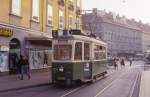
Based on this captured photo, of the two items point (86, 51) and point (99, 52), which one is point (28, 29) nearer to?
point (99, 52)

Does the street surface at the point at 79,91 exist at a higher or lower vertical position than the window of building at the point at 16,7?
lower

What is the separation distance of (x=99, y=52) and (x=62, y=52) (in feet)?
20.5

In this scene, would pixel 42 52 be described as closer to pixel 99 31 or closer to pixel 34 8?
pixel 34 8

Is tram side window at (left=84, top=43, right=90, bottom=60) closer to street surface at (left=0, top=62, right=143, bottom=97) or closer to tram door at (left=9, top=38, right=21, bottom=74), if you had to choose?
street surface at (left=0, top=62, right=143, bottom=97)

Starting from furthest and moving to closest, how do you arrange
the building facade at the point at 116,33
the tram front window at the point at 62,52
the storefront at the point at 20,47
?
the building facade at the point at 116,33, the storefront at the point at 20,47, the tram front window at the point at 62,52

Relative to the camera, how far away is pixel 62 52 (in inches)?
883

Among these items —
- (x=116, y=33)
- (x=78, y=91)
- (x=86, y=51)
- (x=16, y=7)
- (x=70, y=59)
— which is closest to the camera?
(x=78, y=91)

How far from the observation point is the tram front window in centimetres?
2228

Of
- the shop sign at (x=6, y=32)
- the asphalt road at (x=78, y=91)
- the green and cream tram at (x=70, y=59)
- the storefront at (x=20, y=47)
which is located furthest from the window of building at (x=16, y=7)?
the asphalt road at (x=78, y=91)

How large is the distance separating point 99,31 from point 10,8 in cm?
9181

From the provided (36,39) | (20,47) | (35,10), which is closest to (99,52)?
(36,39)

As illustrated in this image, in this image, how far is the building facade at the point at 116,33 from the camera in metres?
118

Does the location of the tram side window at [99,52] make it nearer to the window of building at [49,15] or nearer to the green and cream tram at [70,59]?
the green and cream tram at [70,59]

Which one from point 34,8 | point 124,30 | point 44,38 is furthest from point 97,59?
point 124,30
